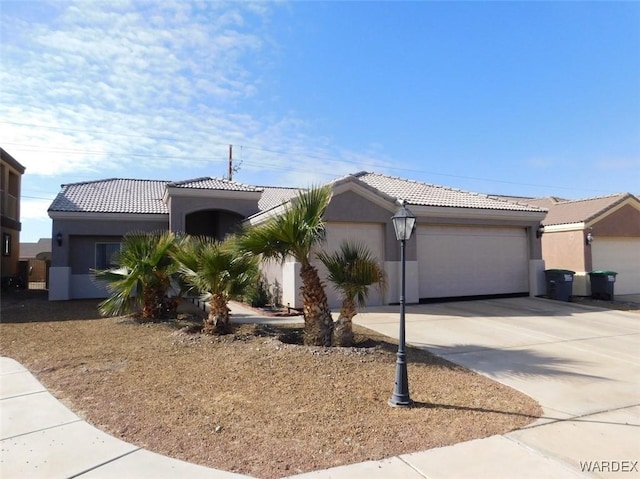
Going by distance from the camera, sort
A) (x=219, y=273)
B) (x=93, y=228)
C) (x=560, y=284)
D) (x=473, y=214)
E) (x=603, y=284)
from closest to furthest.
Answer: (x=219, y=273) → (x=473, y=214) → (x=560, y=284) → (x=603, y=284) → (x=93, y=228)

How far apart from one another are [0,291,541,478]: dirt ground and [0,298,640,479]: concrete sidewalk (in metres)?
0.21

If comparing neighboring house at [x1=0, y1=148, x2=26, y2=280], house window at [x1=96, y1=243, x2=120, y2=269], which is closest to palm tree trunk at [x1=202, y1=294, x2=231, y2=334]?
house window at [x1=96, y1=243, x2=120, y2=269]

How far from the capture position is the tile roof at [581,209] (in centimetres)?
1975

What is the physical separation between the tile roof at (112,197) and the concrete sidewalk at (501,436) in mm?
11944

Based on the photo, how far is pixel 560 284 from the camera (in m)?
16.7

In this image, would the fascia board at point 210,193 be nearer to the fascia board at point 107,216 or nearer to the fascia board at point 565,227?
the fascia board at point 107,216

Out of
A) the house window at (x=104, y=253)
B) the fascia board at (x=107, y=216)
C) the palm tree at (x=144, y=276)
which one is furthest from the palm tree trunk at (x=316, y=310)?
the house window at (x=104, y=253)

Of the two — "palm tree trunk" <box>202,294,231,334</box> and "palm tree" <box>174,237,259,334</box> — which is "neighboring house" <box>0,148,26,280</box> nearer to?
"palm tree" <box>174,237,259,334</box>

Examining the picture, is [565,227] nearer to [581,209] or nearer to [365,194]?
[581,209]

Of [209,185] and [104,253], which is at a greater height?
[209,185]

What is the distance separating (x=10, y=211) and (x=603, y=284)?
30.1 metres

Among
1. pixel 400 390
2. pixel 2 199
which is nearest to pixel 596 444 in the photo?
pixel 400 390

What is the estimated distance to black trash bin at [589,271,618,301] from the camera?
17.2 m

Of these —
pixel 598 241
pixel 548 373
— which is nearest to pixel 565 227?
pixel 598 241
